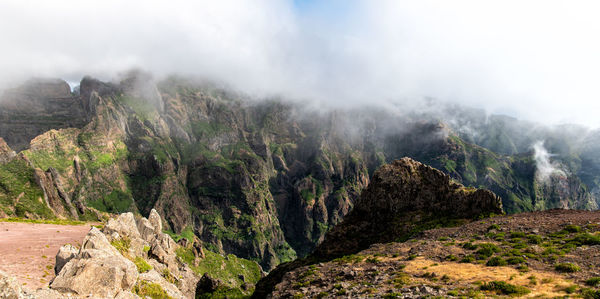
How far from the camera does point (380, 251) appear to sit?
154ft

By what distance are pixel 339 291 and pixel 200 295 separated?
104m

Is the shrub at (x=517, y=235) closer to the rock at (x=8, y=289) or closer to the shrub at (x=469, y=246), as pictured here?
the shrub at (x=469, y=246)

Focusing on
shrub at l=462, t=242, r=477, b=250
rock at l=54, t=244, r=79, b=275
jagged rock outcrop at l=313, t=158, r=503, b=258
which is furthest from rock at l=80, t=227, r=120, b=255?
shrub at l=462, t=242, r=477, b=250

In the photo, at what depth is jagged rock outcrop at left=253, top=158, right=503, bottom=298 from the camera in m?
59.6

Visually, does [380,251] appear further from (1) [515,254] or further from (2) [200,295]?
(2) [200,295]

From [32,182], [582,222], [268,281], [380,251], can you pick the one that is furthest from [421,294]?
[32,182]

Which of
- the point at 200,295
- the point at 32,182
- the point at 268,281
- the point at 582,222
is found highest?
the point at 582,222

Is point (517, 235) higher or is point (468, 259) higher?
point (517, 235)

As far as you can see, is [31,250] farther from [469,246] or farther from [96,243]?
[469,246]

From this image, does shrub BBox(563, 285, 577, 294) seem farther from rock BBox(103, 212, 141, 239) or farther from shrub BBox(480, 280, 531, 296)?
rock BBox(103, 212, 141, 239)

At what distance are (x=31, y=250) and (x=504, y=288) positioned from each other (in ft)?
181

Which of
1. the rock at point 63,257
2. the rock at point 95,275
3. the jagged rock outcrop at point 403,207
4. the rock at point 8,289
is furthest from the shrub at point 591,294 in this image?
the rock at point 63,257

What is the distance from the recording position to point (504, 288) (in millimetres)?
23562

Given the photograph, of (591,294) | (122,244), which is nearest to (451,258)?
(591,294)
